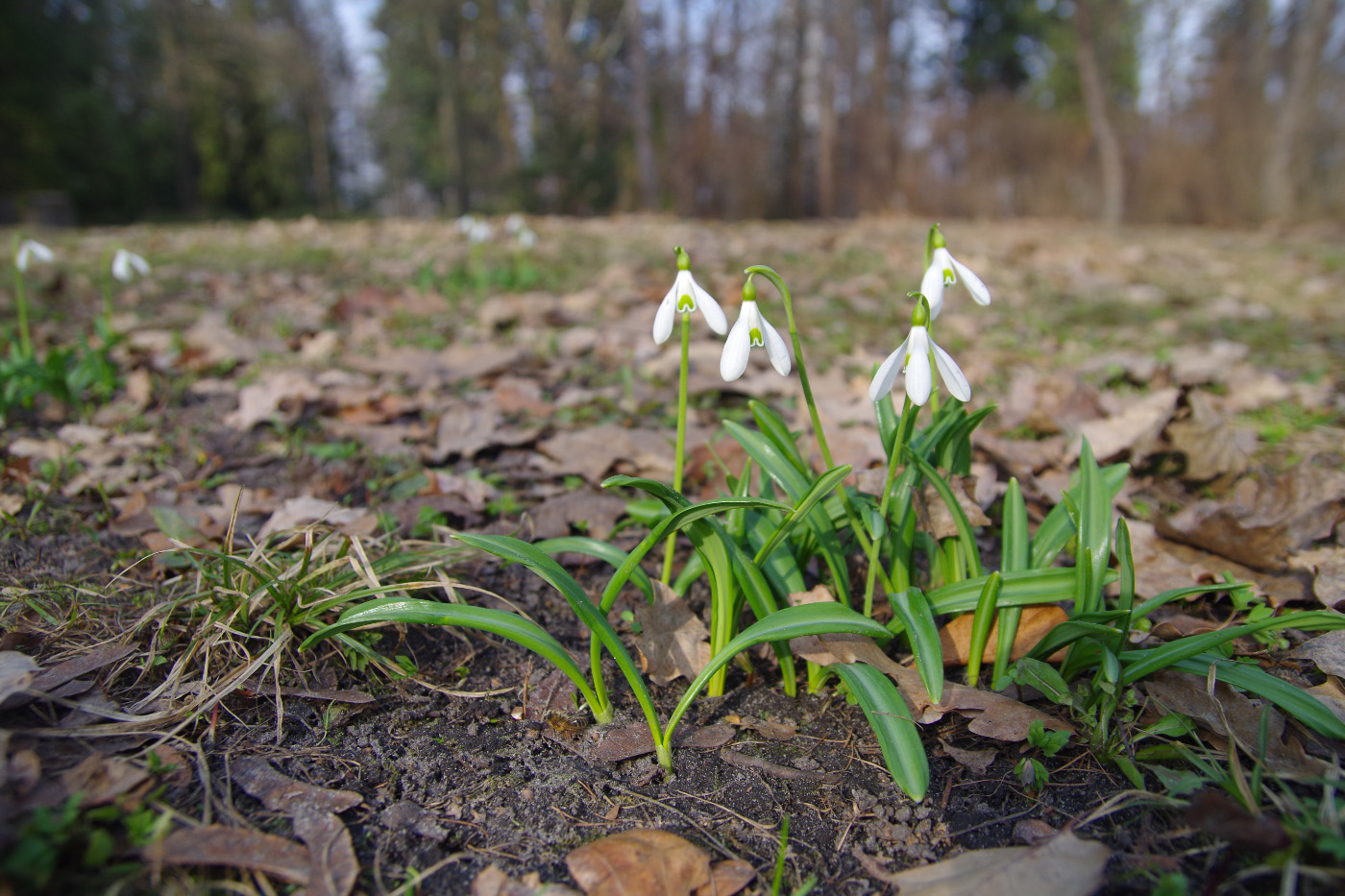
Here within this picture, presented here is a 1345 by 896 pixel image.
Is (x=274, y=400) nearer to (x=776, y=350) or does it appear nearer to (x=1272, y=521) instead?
(x=776, y=350)

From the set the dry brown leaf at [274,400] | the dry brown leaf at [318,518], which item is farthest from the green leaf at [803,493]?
the dry brown leaf at [274,400]

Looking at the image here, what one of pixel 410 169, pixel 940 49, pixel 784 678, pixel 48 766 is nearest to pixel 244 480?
pixel 48 766

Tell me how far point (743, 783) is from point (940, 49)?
98.3ft

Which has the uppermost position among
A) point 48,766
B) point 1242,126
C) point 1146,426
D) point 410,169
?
point 410,169

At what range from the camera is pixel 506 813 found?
54.2 inches

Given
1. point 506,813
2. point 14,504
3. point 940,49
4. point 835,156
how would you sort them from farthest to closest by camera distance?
point 940,49
point 835,156
point 14,504
point 506,813

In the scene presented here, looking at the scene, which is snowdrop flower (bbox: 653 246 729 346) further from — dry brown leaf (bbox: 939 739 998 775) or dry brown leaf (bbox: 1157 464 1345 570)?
dry brown leaf (bbox: 1157 464 1345 570)

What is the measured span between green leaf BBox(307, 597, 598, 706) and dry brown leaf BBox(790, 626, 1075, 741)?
533 mm

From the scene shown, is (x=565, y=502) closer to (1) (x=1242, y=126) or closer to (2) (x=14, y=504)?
(2) (x=14, y=504)

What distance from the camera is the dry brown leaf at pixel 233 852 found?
44.8 inches

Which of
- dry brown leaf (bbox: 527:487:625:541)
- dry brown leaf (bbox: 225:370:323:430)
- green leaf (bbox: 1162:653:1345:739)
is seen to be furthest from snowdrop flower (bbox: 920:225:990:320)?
dry brown leaf (bbox: 225:370:323:430)

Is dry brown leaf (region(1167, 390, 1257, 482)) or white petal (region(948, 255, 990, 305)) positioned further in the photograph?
dry brown leaf (region(1167, 390, 1257, 482))

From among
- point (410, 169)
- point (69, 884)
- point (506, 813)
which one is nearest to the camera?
point (69, 884)

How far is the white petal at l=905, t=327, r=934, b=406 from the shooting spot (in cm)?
128
